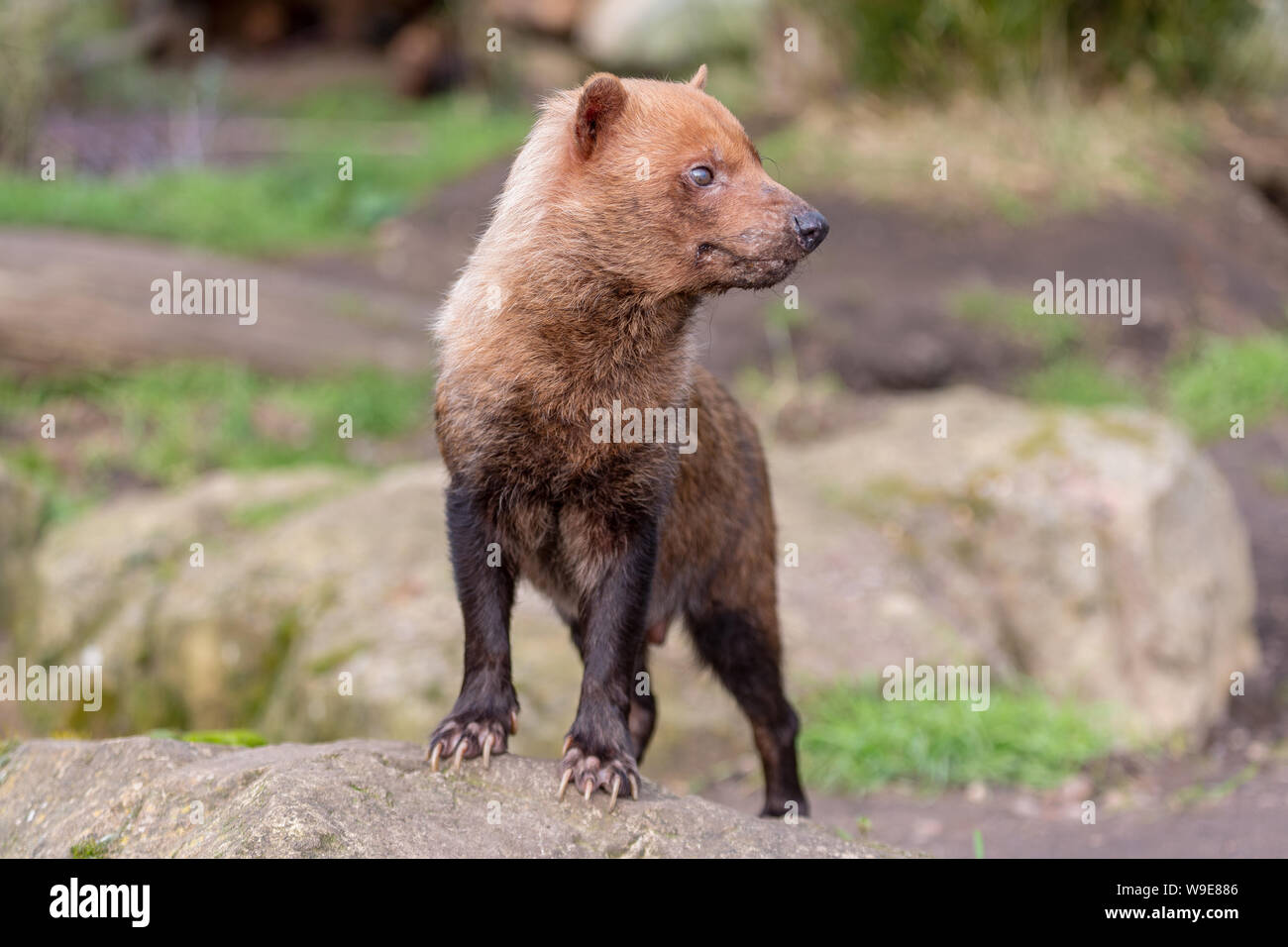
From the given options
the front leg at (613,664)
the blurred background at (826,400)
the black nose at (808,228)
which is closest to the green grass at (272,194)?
the blurred background at (826,400)

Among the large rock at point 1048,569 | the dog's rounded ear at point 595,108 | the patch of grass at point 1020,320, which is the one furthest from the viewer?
the patch of grass at point 1020,320

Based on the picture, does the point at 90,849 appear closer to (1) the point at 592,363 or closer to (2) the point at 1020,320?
(1) the point at 592,363

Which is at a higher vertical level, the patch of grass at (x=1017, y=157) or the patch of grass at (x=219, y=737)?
the patch of grass at (x=1017, y=157)

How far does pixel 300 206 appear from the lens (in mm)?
12812

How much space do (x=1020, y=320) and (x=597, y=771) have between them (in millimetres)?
7443

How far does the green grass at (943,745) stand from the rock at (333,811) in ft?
6.72

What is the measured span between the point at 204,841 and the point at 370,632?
2.84 meters

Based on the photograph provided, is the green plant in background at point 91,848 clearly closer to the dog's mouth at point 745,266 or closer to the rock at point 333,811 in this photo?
the rock at point 333,811

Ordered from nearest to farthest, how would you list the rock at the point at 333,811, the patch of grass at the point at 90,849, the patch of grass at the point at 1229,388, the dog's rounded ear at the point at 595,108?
the rock at the point at 333,811 < the patch of grass at the point at 90,849 < the dog's rounded ear at the point at 595,108 < the patch of grass at the point at 1229,388

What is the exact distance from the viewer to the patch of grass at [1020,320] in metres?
9.93

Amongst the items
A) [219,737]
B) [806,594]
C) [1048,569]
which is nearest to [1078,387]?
[1048,569]

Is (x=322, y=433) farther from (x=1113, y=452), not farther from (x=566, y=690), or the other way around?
(x=1113, y=452)

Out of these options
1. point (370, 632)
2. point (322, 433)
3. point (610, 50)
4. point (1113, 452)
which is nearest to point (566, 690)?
point (370, 632)

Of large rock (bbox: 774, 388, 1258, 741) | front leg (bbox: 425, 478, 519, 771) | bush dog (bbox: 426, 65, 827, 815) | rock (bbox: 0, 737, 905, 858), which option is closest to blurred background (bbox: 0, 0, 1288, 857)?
large rock (bbox: 774, 388, 1258, 741)
